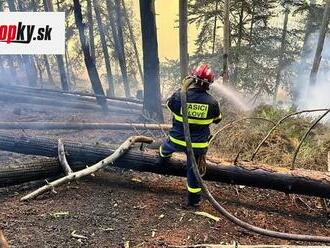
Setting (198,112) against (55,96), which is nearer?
(198,112)

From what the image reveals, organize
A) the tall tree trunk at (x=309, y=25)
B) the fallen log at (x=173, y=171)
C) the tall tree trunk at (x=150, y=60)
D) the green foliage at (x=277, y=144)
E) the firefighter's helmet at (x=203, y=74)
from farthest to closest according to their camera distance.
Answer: the tall tree trunk at (x=309, y=25) → the tall tree trunk at (x=150, y=60) → the green foliage at (x=277, y=144) → the fallen log at (x=173, y=171) → the firefighter's helmet at (x=203, y=74)

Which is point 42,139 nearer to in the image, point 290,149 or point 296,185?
point 296,185

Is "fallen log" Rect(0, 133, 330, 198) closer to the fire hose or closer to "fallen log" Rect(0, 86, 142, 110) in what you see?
the fire hose

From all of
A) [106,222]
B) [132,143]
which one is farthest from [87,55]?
[106,222]

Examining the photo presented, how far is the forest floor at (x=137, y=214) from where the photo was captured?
4.66 meters

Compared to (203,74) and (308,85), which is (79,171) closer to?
(203,74)

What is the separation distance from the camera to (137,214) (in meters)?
5.34

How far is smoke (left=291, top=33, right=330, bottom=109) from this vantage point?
67.8 ft

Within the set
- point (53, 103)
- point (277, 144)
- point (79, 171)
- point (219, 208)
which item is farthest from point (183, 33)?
point (219, 208)

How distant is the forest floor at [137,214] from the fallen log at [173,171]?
0.31 m

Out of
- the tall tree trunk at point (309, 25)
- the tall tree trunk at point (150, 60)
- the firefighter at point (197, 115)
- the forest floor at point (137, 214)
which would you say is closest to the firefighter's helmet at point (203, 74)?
the firefighter at point (197, 115)

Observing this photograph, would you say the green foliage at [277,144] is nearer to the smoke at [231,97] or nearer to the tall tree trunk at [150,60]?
the smoke at [231,97]

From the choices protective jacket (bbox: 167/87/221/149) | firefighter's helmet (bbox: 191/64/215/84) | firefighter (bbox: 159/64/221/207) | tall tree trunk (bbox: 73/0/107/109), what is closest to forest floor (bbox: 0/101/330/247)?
firefighter (bbox: 159/64/221/207)

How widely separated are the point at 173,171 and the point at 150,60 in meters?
5.16
